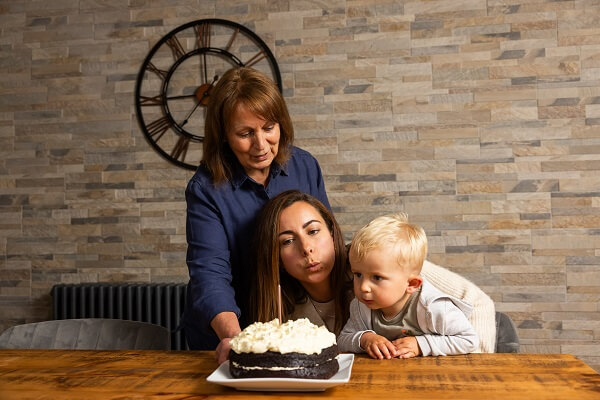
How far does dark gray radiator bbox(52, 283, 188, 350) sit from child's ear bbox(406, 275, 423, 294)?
2.15 meters

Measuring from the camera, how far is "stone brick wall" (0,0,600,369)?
3.35 metres

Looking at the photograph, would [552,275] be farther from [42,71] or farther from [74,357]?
[42,71]

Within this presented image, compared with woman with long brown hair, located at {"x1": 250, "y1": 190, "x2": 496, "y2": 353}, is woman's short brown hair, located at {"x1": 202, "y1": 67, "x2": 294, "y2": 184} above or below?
above

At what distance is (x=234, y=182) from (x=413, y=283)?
0.69 meters

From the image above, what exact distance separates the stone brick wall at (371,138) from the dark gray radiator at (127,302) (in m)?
0.14

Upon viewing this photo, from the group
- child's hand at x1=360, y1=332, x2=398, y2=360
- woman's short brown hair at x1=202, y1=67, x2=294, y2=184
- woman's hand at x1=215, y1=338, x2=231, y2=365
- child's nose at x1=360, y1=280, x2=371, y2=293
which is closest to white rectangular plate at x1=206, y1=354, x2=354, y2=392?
woman's hand at x1=215, y1=338, x2=231, y2=365

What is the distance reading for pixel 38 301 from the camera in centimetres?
388

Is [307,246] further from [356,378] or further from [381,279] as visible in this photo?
[356,378]

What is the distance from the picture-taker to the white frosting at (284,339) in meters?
1.20

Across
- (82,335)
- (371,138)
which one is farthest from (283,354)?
(371,138)

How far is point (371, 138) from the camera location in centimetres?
352

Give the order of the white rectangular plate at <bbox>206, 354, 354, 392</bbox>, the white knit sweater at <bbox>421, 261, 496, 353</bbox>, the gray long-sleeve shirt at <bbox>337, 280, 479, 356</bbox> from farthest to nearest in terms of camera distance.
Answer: the white knit sweater at <bbox>421, 261, 496, 353</bbox>, the gray long-sleeve shirt at <bbox>337, 280, 479, 356</bbox>, the white rectangular plate at <bbox>206, 354, 354, 392</bbox>

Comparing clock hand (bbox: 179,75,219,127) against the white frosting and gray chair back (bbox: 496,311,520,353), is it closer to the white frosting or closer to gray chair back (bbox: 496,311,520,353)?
gray chair back (bbox: 496,311,520,353)

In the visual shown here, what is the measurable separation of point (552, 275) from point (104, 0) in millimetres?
3049
